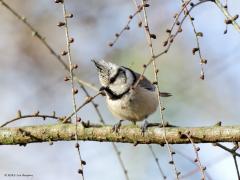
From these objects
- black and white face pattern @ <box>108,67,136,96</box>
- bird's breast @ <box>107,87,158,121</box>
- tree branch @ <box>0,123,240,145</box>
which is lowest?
tree branch @ <box>0,123,240,145</box>

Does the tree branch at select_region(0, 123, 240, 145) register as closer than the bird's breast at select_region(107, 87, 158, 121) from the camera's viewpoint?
Yes

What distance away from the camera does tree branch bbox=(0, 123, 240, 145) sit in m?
3.59

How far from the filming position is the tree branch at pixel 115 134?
359 centimetres

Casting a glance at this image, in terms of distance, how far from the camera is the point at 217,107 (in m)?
6.88

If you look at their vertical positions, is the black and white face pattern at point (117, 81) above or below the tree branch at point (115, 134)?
above

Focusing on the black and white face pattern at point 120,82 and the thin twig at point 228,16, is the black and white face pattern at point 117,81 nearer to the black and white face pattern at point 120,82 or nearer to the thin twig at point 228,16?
the black and white face pattern at point 120,82

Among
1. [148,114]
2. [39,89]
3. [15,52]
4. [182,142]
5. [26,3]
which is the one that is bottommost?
[182,142]

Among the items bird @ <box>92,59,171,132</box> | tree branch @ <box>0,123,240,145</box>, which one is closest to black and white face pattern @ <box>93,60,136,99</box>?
bird @ <box>92,59,171,132</box>

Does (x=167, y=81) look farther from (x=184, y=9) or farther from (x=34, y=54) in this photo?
(x=184, y=9)

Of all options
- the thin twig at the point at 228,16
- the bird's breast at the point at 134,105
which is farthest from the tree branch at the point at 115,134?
the bird's breast at the point at 134,105

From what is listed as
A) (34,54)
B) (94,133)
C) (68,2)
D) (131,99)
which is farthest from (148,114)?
(34,54)

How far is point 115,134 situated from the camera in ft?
12.5

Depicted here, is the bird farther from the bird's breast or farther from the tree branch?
the tree branch

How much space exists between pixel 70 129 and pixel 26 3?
9.51 feet
